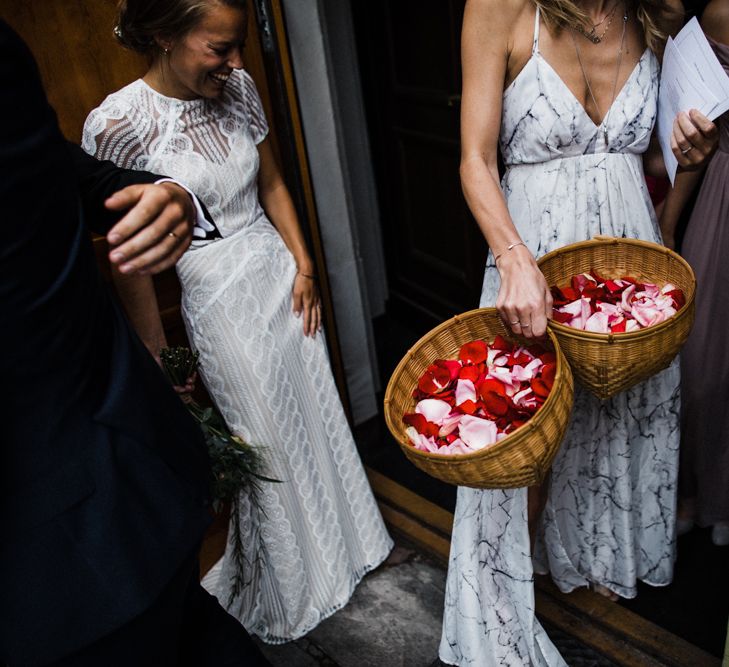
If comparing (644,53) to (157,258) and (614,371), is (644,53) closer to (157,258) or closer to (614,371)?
(614,371)

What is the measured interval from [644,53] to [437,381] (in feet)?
3.52

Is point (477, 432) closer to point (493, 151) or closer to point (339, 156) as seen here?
point (493, 151)

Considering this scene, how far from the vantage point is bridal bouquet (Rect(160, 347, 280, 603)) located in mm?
2318

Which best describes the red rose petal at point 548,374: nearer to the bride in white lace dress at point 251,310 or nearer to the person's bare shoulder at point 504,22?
the person's bare shoulder at point 504,22

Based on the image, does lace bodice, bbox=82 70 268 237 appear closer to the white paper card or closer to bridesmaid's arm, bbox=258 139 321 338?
bridesmaid's arm, bbox=258 139 321 338

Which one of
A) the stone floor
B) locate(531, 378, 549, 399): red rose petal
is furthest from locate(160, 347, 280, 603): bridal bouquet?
locate(531, 378, 549, 399): red rose petal

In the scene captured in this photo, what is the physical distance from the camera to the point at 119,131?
2201 millimetres

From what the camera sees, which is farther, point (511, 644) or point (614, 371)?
point (511, 644)

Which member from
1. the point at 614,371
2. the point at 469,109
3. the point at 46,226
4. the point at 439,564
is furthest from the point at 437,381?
the point at 439,564

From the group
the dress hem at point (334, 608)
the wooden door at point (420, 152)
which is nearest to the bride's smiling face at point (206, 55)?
the wooden door at point (420, 152)

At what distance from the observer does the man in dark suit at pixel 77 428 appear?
124cm

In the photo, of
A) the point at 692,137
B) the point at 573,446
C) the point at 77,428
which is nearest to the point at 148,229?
the point at 77,428

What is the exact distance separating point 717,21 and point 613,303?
98cm

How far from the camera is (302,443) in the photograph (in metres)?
2.66
